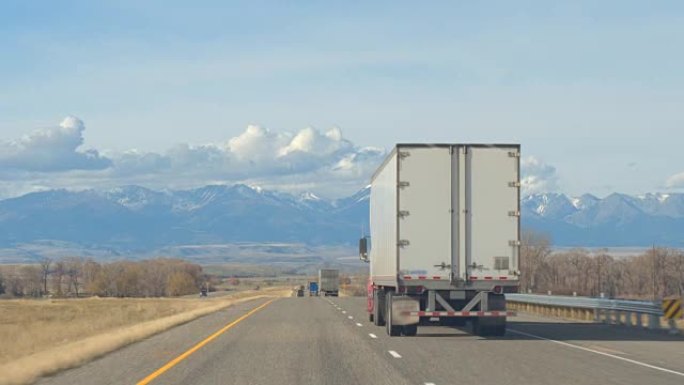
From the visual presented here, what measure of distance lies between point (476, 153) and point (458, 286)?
329 centimetres

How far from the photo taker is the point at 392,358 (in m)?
21.4

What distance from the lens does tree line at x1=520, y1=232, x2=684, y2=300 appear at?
103500 millimetres

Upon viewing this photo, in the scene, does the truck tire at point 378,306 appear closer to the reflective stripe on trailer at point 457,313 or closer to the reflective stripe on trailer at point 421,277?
the reflective stripe on trailer at point 457,313

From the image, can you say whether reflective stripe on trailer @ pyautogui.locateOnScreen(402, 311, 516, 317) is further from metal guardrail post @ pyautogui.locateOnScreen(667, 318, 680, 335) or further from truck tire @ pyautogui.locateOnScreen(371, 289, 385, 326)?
metal guardrail post @ pyautogui.locateOnScreen(667, 318, 680, 335)

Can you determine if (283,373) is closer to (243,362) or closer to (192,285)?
(243,362)

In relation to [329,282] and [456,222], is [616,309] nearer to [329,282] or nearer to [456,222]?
[456,222]

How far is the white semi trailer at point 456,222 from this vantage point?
2594cm

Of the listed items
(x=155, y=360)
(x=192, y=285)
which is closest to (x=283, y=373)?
(x=155, y=360)

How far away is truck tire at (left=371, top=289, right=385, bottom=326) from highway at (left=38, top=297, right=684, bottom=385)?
84 centimetres

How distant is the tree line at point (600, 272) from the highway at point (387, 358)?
234 ft

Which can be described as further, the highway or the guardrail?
the guardrail

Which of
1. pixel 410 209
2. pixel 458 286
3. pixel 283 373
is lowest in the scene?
pixel 283 373

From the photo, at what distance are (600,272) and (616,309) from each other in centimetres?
7832

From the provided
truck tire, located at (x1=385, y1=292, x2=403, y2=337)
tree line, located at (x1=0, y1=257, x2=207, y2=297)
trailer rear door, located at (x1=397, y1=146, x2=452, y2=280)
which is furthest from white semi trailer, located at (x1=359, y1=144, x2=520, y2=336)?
tree line, located at (x1=0, y1=257, x2=207, y2=297)
